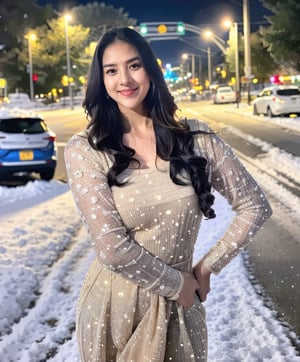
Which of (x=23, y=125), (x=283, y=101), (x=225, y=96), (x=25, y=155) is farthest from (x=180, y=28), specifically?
(x=25, y=155)

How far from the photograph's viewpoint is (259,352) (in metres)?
4.15

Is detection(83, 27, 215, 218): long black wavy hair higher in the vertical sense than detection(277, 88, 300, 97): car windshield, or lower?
higher

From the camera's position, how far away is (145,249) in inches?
84.8

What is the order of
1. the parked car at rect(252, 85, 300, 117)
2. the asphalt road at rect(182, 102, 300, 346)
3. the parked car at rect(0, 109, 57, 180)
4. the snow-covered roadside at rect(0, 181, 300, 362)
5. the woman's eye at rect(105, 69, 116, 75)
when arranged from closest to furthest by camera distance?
the woman's eye at rect(105, 69, 116, 75) < the snow-covered roadside at rect(0, 181, 300, 362) < the asphalt road at rect(182, 102, 300, 346) < the parked car at rect(0, 109, 57, 180) < the parked car at rect(252, 85, 300, 117)

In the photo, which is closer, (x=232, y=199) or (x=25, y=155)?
(x=232, y=199)

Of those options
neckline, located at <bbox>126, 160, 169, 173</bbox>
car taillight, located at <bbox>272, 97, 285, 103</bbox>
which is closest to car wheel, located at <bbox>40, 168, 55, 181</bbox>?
neckline, located at <bbox>126, 160, 169, 173</bbox>

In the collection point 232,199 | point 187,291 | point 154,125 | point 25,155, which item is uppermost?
point 154,125

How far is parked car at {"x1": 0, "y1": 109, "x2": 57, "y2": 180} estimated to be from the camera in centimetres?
1292

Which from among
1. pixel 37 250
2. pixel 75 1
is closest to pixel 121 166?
pixel 37 250

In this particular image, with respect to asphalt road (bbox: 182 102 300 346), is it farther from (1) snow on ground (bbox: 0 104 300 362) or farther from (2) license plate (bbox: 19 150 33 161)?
(2) license plate (bbox: 19 150 33 161)

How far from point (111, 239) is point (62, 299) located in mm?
3576

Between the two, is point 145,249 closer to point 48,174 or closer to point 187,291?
point 187,291

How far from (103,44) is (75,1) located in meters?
132

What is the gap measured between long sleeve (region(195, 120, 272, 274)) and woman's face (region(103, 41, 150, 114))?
0.30 m
